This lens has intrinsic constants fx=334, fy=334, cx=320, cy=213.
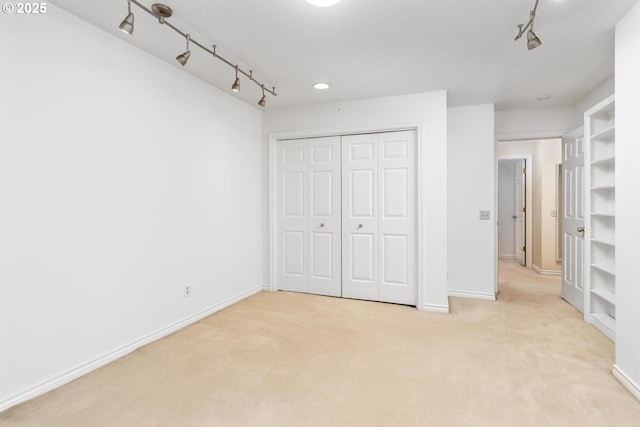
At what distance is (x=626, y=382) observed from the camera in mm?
2113

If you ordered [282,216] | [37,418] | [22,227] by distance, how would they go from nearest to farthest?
[37,418]
[22,227]
[282,216]

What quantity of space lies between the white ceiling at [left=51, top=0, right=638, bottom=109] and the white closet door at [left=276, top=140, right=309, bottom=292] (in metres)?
0.90

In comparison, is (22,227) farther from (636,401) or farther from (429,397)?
(636,401)

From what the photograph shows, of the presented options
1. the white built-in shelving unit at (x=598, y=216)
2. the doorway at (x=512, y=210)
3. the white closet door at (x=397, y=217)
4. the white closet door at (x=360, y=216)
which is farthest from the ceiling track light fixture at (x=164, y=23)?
the doorway at (x=512, y=210)

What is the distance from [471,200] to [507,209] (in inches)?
150

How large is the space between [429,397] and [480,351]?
89 centimetres

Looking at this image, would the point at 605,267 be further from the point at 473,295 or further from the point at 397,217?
the point at 397,217

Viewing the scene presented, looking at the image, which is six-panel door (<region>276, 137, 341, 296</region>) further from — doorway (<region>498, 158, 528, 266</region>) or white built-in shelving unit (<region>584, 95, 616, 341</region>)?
doorway (<region>498, 158, 528, 266</region>)

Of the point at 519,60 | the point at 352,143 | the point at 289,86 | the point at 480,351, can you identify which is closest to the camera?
the point at 480,351

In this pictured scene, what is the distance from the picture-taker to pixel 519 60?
2.90 metres

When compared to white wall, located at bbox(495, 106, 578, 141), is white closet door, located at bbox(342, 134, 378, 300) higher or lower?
lower

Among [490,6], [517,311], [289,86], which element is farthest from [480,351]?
[289,86]

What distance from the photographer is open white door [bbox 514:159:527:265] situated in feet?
21.4

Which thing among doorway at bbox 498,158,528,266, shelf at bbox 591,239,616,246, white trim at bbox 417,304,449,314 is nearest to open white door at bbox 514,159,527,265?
doorway at bbox 498,158,528,266
